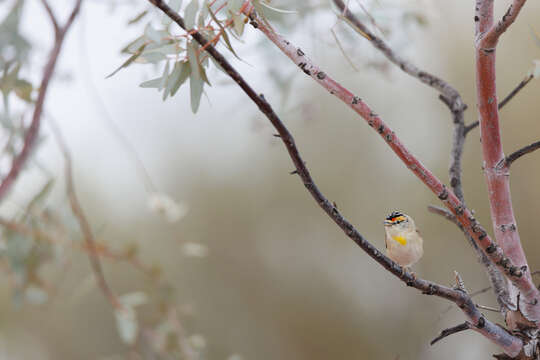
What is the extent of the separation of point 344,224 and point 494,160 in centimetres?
14

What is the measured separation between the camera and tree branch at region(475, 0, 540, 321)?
37cm

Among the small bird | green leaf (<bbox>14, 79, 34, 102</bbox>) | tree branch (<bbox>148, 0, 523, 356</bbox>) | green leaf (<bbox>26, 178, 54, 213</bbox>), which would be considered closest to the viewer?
tree branch (<bbox>148, 0, 523, 356</bbox>)

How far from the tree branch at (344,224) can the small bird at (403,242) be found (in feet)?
0.20

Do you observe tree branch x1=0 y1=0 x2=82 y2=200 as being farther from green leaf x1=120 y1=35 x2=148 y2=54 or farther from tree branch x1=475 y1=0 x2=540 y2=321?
tree branch x1=475 y1=0 x2=540 y2=321

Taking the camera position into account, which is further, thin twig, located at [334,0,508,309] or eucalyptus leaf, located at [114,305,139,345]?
eucalyptus leaf, located at [114,305,139,345]

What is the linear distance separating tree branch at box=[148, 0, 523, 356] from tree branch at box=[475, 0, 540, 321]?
0.10 ft

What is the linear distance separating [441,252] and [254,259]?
53cm

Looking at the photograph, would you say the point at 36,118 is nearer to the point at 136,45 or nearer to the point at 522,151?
the point at 136,45

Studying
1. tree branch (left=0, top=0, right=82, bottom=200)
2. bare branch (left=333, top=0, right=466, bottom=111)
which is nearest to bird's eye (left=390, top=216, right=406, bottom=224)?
bare branch (left=333, top=0, right=466, bottom=111)

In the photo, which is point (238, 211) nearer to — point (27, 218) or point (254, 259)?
point (254, 259)

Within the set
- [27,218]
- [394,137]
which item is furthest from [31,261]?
[394,137]

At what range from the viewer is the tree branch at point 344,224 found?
31 centimetres

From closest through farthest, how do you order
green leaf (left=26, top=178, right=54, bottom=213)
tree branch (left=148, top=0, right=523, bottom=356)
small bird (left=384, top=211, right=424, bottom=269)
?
tree branch (left=148, top=0, right=523, bottom=356), small bird (left=384, top=211, right=424, bottom=269), green leaf (left=26, top=178, right=54, bottom=213)

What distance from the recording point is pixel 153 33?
1.24ft
